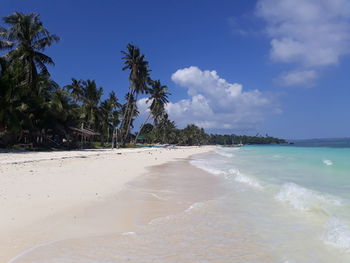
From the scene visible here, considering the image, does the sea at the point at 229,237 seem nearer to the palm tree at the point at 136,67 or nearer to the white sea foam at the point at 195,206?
the white sea foam at the point at 195,206

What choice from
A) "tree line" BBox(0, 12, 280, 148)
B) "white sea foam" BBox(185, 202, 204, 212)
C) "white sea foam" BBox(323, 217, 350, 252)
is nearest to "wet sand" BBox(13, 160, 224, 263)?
"white sea foam" BBox(185, 202, 204, 212)

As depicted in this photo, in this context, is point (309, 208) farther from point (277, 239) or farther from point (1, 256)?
point (1, 256)

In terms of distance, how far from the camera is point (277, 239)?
3.77 m

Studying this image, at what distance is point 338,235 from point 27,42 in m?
26.1

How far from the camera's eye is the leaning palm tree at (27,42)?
72.9 ft

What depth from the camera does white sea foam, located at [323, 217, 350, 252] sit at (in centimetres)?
354

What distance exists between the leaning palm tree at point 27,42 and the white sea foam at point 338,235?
79.9ft

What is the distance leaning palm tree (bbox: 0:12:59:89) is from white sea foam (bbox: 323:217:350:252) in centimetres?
2436

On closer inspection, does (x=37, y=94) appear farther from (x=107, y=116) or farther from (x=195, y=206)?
(x=195, y=206)

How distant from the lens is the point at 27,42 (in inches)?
892

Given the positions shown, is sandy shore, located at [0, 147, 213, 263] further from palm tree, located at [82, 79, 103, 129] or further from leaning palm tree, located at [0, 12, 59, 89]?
palm tree, located at [82, 79, 103, 129]

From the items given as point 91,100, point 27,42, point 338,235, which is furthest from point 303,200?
point 91,100

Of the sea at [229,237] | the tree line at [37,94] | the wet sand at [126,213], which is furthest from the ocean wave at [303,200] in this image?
the tree line at [37,94]

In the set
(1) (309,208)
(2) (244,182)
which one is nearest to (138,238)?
(1) (309,208)
